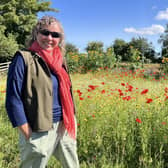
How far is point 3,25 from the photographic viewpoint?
2086cm

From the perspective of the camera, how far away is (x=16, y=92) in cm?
141

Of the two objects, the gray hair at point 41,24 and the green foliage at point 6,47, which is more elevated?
the green foliage at point 6,47

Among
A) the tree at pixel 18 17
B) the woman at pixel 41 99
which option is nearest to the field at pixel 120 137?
the woman at pixel 41 99

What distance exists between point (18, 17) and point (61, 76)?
71.6 ft

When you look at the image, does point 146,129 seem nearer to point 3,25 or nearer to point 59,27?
point 59,27

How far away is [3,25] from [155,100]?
2080 centimetres

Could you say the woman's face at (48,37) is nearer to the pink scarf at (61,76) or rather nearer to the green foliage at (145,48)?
the pink scarf at (61,76)

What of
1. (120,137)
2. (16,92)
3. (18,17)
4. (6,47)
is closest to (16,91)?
(16,92)

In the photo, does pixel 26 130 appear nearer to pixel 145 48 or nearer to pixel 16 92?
pixel 16 92

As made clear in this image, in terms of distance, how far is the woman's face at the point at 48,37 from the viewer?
1.59 metres

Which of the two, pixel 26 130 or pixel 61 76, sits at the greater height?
pixel 61 76

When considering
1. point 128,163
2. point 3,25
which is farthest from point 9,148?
point 3,25

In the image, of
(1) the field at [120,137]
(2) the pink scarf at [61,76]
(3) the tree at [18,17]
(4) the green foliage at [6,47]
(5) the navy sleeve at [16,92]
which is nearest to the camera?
(5) the navy sleeve at [16,92]

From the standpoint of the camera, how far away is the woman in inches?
56.3
